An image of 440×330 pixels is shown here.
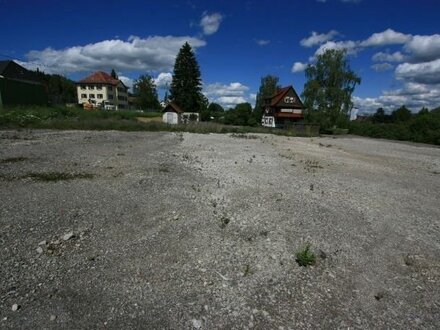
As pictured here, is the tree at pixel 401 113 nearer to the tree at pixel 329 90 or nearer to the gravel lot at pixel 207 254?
the tree at pixel 329 90

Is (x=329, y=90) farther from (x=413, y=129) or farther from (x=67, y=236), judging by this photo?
(x=67, y=236)

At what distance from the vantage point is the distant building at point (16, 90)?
27.4 meters

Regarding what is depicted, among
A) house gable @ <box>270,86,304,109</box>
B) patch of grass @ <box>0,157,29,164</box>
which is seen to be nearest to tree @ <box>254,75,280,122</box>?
house gable @ <box>270,86,304,109</box>

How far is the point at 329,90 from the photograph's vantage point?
44781 mm

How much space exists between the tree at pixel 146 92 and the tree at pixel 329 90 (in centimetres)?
3958

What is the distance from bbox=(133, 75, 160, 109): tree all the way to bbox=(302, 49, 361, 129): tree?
39583 mm

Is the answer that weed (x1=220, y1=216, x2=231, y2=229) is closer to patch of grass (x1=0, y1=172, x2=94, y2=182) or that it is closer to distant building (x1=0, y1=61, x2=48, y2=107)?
patch of grass (x1=0, y1=172, x2=94, y2=182)

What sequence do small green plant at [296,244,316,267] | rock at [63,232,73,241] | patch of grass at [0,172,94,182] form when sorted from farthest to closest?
patch of grass at [0,172,94,182], rock at [63,232,73,241], small green plant at [296,244,316,267]

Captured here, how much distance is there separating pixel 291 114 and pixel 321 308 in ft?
171

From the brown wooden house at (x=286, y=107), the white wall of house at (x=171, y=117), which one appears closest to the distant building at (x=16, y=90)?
the white wall of house at (x=171, y=117)

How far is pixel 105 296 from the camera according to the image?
327cm

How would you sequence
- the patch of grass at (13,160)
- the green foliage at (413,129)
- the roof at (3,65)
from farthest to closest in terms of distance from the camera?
the roof at (3,65) < the green foliage at (413,129) < the patch of grass at (13,160)

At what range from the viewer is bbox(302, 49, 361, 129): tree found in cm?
4394

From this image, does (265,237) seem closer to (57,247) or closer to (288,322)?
(288,322)
